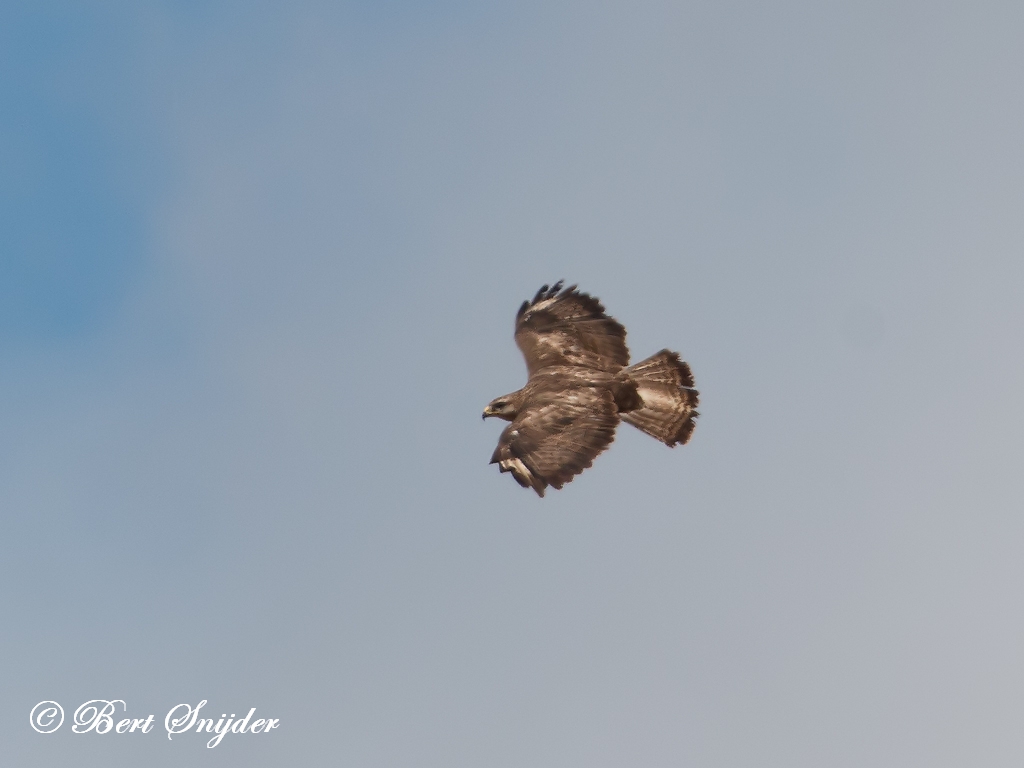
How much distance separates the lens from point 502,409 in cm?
1961

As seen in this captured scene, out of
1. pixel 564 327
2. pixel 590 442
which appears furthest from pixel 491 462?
pixel 564 327

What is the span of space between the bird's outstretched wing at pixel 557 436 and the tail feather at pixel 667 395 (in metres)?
0.97

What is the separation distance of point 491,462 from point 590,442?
1369mm

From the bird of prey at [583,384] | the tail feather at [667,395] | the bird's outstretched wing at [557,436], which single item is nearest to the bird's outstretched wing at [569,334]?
the bird of prey at [583,384]

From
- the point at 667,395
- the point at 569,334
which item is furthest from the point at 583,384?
the point at 667,395

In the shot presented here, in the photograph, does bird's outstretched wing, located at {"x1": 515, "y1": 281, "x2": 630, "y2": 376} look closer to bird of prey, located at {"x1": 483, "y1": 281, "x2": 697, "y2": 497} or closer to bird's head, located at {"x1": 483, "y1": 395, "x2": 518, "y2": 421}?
bird of prey, located at {"x1": 483, "y1": 281, "x2": 697, "y2": 497}

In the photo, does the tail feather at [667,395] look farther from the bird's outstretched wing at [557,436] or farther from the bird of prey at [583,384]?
the bird's outstretched wing at [557,436]

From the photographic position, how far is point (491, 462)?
17938 millimetres

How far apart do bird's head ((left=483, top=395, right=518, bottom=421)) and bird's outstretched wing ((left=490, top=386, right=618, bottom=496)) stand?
1.29ft

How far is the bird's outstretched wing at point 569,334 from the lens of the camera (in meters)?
20.0

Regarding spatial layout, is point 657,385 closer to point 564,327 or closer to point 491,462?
point 564,327

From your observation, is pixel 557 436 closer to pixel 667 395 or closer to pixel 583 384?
pixel 583 384

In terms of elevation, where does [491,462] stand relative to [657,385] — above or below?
below

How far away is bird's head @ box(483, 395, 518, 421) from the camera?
1953 cm
